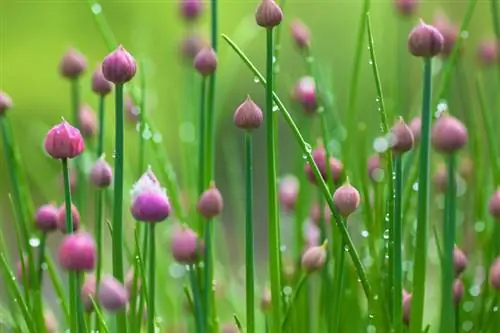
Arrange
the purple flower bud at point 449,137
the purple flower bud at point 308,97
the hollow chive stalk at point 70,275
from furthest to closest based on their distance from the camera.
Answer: the purple flower bud at point 308,97, the hollow chive stalk at point 70,275, the purple flower bud at point 449,137

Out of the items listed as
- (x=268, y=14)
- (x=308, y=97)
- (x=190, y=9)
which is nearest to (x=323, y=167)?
(x=308, y=97)

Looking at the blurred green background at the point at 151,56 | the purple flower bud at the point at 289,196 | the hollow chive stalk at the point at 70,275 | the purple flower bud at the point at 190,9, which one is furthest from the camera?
the blurred green background at the point at 151,56

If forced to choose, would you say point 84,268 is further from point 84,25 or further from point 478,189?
point 84,25

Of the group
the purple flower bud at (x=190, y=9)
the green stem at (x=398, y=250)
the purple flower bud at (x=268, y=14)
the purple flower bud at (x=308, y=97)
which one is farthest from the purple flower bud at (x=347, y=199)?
the purple flower bud at (x=190, y=9)

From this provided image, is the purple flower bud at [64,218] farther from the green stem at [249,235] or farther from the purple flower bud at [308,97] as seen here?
the purple flower bud at [308,97]

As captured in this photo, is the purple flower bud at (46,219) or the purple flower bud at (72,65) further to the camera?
the purple flower bud at (72,65)

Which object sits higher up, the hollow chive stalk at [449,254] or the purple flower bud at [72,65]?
the purple flower bud at [72,65]

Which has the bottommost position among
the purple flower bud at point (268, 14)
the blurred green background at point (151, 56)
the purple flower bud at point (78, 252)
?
the purple flower bud at point (78, 252)

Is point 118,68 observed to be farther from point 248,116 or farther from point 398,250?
point 398,250

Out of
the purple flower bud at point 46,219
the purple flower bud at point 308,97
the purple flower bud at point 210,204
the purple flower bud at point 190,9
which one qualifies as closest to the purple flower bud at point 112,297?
the purple flower bud at point 210,204
